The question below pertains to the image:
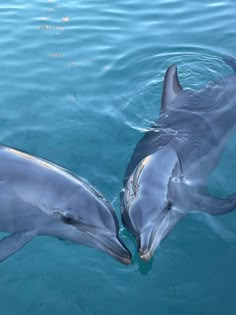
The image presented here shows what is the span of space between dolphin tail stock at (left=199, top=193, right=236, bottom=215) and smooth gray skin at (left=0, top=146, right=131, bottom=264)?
160cm

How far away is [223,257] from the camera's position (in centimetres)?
690

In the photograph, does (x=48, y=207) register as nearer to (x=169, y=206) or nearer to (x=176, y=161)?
(x=169, y=206)

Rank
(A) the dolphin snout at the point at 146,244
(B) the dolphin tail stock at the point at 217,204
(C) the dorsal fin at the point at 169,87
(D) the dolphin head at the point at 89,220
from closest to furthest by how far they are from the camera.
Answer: (A) the dolphin snout at the point at 146,244 < (D) the dolphin head at the point at 89,220 < (B) the dolphin tail stock at the point at 217,204 < (C) the dorsal fin at the point at 169,87

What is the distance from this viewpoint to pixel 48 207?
6570 millimetres

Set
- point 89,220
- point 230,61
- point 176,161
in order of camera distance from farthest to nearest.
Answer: point 230,61, point 176,161, point 89,220

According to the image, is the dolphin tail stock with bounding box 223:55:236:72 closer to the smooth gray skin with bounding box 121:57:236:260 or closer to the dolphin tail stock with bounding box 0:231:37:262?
the smooth gray skin with bounding box 121:57:236:260

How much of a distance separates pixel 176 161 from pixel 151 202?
3.79 ft

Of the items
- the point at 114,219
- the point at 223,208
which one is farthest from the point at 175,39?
the point at 114,219

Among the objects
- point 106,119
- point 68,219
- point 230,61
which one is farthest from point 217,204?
point 230,61

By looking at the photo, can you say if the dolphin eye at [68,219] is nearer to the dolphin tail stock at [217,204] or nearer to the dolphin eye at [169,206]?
the dolphin eye at [169,206]

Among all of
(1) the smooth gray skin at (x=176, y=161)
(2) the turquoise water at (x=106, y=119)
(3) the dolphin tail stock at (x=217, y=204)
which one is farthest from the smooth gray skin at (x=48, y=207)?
(3) the dolphin tail stock at (x=217, y=204)

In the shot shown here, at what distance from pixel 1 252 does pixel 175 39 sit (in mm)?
8264

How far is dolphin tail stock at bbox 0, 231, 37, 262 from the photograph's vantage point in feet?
21.1

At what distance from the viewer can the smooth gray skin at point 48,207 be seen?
20.5 feet
